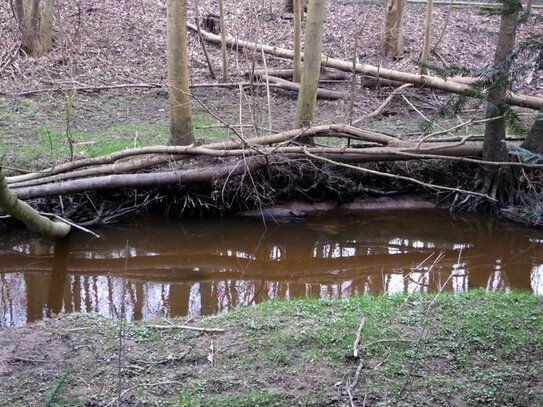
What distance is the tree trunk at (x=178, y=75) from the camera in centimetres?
997

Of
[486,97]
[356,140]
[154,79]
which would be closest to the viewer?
[486,97]

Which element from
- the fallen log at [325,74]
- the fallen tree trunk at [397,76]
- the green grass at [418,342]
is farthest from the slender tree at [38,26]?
the green grass at [418,342]

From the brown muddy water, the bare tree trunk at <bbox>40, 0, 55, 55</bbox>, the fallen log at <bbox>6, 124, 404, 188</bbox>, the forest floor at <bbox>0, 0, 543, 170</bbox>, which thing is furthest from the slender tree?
the brown muddy water

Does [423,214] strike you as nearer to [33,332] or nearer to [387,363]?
[387,363]

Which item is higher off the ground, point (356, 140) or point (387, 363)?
point (356, 140)

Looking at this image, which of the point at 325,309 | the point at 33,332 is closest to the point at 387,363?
the point at 325,309

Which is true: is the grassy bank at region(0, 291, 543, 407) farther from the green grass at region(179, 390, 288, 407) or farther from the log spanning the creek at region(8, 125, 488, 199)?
the log spanning the creek at region(8, 125, 488, 199)

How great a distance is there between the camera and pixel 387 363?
17.3 ft

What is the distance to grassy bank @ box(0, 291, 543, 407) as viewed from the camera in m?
4.84

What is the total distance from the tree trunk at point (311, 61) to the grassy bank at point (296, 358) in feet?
17.1

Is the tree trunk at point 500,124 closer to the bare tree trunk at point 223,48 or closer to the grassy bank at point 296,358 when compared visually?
the grassy bank at point 296,358

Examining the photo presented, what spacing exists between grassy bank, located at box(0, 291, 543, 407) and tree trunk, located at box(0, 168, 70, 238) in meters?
1.23

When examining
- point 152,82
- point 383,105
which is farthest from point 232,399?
point 152,82

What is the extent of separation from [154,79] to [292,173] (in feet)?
18.1
